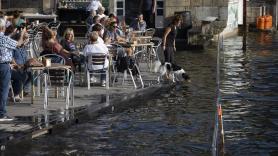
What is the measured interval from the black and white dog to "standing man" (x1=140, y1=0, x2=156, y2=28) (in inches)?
503

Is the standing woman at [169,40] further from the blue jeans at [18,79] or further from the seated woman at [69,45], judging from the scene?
the blue jeans at [18,79]

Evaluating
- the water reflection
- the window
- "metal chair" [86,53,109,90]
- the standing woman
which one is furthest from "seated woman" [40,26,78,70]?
the window

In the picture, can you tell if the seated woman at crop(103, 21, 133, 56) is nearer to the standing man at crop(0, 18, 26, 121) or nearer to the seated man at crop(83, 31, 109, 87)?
the seated man at crop(83, 31, 109, 87)

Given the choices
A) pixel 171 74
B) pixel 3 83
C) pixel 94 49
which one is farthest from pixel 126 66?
pixel 3 83

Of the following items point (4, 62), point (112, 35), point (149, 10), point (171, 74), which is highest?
point (149, 10)

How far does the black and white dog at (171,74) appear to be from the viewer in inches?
760

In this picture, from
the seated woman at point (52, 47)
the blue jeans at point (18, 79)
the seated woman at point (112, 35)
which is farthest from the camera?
the seated woman at point (112, 35)

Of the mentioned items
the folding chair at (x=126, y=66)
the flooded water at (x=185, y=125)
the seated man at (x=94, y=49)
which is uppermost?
the seated man at (x=94, y=49)

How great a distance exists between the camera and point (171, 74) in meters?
19.7

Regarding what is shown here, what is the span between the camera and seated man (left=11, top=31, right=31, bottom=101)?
49.4ft

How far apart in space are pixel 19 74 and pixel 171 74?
5.44 meters

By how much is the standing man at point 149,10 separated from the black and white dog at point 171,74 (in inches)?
503

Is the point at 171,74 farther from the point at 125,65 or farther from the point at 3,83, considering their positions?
the point at 3,83

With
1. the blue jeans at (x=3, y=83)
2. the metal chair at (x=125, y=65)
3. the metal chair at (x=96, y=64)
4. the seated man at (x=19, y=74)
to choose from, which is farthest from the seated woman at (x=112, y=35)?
the blue jeans at (x=3, y=83)
